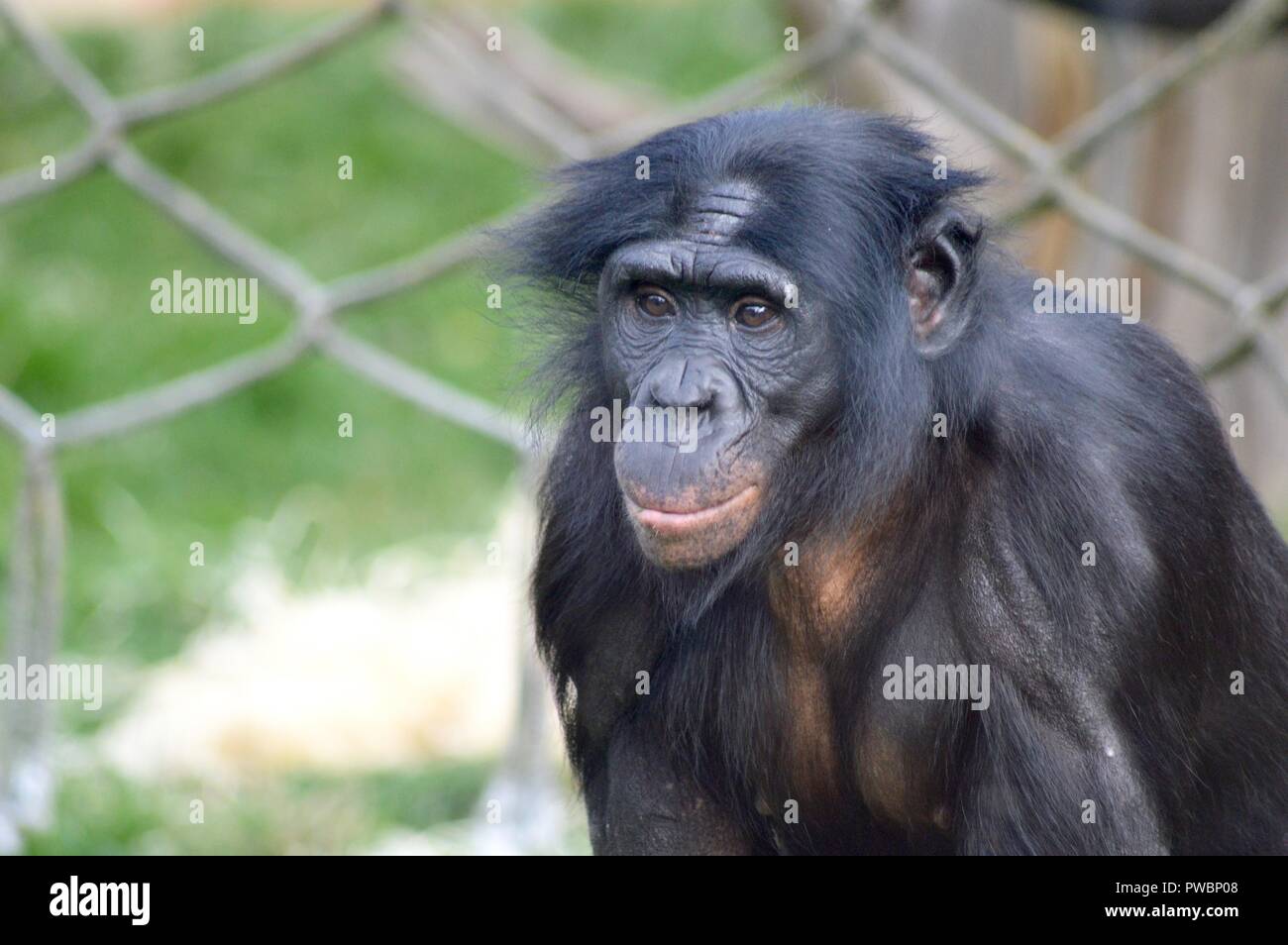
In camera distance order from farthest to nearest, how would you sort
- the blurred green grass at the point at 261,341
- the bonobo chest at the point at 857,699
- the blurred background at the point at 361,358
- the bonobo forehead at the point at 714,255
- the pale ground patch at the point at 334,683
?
the pale ground patch at the point at 334,683, the blurred green grass at the point at 261,341, the blurred background at the point at 361,358, the bonobo chest at the point at 857,699, the bonobo forehead at the point at 714,255

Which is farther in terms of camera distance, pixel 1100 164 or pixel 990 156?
pixel 1100 164

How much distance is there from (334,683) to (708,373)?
15.2 feet

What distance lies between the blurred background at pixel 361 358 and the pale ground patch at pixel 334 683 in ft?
0.06

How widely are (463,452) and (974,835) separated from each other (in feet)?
25.7

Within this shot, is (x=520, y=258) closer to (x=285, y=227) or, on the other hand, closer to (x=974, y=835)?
(x=974, y=835)

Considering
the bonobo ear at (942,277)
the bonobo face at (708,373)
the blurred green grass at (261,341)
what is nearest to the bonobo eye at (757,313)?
the bonobo face at (708,373)

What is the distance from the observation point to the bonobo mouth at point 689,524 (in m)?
4.02

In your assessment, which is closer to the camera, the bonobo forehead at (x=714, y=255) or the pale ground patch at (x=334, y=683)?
the bonobo forehead at (x=714, y=255)

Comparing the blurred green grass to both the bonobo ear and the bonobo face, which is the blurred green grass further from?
the bonobo ear

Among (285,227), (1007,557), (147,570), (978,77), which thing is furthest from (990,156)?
(285,227)

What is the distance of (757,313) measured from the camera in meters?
4.18

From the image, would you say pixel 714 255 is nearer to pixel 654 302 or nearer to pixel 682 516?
pixel 654 302

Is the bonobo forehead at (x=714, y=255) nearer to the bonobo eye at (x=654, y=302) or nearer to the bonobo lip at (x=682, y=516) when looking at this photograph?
the bonobo eye at (x=654, y=302)
